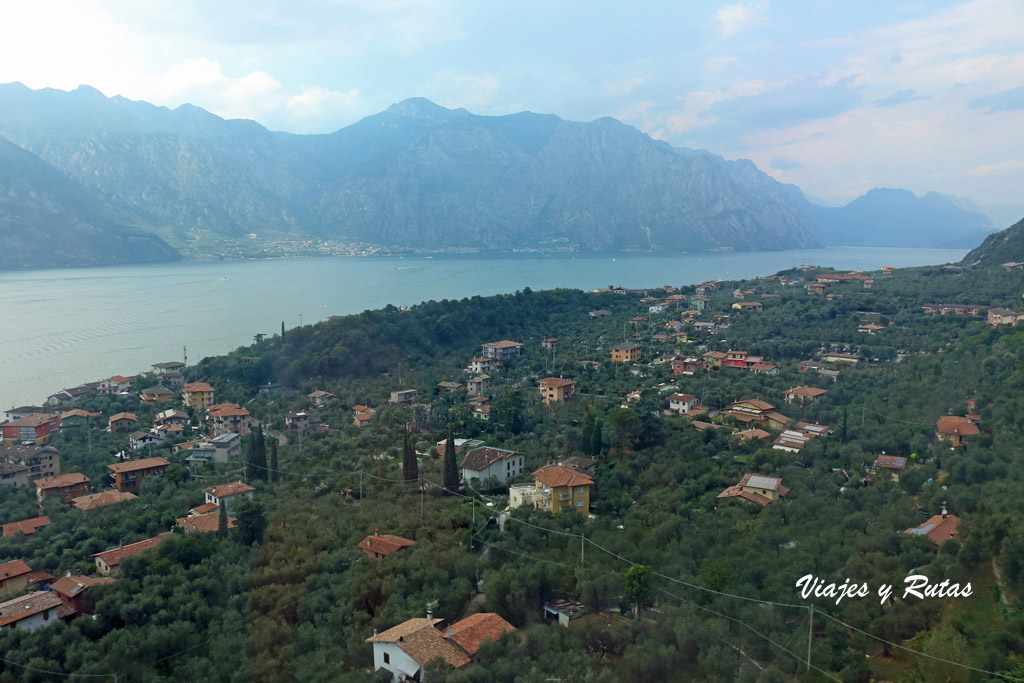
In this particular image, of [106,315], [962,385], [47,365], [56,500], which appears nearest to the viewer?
[56,500]

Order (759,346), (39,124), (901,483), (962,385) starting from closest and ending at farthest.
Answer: (901,483) < (962,385) < (759,346) < (39,124)

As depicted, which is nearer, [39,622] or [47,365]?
[39,622]

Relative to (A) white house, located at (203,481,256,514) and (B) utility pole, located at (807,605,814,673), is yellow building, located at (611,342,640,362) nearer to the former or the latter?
(A) white house, located at (203,481,256,514)

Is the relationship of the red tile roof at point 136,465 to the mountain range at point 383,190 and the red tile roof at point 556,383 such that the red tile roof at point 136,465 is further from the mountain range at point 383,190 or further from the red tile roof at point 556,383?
the mountain range at point 383,190

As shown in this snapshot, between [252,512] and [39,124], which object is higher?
[39,124]

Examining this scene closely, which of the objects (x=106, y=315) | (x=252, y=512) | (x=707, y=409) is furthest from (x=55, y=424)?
(x=106, y=315)

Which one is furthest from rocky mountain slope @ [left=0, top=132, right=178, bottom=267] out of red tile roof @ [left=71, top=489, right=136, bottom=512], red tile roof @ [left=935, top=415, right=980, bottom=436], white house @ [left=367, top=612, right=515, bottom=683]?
red tile roof @ [left=935, top=415, right=980, bottom=436]

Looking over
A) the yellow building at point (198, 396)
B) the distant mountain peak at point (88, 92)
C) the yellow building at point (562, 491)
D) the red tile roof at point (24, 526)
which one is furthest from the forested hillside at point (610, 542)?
the distant mountain peak at point (88, 92)

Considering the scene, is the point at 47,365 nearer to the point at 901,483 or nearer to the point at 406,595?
the point at 406,595

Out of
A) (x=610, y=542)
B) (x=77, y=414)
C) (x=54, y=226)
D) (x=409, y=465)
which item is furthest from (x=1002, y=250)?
(x=54, y=226)
